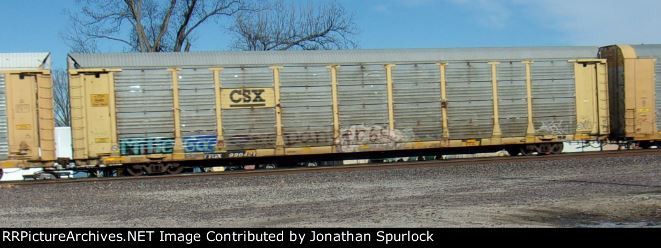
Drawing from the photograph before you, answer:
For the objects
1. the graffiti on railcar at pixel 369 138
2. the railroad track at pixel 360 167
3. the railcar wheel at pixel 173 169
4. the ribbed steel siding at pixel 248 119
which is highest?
the ribbed steel siding at pixel 248 119

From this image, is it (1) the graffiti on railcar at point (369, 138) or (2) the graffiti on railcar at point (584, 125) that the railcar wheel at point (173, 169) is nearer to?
(1) the graffiti on railcar at point (369, 138)

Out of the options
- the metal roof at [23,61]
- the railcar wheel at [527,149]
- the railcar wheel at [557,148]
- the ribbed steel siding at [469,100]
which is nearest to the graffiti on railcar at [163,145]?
the metal roof at [23,61]

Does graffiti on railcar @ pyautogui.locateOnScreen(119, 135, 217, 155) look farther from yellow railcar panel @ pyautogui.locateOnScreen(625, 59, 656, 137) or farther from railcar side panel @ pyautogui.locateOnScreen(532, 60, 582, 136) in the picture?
yellow railcar panel @ pyautogui.locateOnScreen(625, 59, 656, 137)

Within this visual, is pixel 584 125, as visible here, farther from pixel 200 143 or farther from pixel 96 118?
pixel 96 118

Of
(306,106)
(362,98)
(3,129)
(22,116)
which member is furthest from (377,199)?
(3,129)

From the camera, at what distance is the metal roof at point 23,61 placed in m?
14.8

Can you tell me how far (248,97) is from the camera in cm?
1591

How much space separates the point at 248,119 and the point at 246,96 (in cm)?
57

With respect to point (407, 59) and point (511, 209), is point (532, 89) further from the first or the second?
point (511, 209)

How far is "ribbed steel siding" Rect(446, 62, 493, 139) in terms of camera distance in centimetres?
1694

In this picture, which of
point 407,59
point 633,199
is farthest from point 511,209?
point 407,59

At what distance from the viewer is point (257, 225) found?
823 cm

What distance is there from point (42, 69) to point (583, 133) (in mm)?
14066

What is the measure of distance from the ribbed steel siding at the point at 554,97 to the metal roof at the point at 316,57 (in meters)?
0.33
